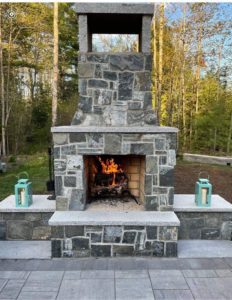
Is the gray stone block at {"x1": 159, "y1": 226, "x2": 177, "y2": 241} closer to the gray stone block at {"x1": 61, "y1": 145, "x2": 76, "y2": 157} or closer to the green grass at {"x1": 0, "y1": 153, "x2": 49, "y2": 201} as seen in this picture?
the gray stone block at {"x1": 61, "y1": 145, "x2": 76, "y2": 157}

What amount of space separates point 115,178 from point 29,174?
357cm

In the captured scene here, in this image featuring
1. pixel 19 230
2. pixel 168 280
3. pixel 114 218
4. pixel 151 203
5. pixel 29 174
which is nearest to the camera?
pixel 168 280

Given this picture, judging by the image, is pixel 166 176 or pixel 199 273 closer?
pixel 199 273

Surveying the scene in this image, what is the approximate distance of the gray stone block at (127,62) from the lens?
329 centimetres

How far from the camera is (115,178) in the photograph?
400 centimetres

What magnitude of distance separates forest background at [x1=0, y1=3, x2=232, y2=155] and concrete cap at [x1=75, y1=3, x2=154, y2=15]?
18.1 feet

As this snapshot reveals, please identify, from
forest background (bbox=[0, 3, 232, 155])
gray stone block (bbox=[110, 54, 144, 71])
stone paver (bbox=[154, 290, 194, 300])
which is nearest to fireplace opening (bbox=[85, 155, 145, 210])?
gray stone block (bbox=[110, 54, 144, 71])

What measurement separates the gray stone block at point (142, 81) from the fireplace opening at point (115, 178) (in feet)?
3.56

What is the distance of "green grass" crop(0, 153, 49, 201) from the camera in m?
5.33

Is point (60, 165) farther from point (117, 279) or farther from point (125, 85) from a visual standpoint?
point (117, 279)

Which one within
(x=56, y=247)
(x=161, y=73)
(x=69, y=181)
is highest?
(x=161, y=73)

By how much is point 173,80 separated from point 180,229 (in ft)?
26.8

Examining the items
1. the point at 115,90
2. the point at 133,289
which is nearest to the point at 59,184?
the point at 115,90

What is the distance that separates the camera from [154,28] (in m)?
8.80
